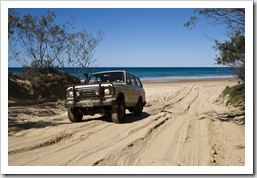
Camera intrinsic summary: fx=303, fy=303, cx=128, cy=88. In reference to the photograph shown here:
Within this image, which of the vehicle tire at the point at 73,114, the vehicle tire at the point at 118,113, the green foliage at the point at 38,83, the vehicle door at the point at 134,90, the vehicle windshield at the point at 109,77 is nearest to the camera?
the vehicle tire at the point at 118,113

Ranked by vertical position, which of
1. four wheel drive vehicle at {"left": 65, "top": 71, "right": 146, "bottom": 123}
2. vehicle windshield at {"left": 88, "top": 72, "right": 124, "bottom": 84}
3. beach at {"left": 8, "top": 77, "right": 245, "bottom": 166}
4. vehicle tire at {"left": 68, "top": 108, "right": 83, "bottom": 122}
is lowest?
beach at {"left": 8, "top": 77, "right": 245, "bottom": 166}

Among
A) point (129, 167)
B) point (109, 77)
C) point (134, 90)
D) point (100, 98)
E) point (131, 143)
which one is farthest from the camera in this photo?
point (134, 90)

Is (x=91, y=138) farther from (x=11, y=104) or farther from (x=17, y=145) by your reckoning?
(x=11, y=104)

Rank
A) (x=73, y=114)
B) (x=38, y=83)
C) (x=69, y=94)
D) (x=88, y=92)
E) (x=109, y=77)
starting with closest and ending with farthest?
(x=88, y=92) < (x=69, y=94) < (x=73, y=114) < (x=109, y=77) < (x=38, y=83)

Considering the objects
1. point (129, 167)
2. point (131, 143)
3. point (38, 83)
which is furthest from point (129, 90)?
point (38, 83)

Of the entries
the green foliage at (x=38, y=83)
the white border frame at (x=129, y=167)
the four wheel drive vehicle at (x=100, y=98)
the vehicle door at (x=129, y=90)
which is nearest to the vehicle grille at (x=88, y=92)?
the four wheel drive vehicle at (x=100, y=98)

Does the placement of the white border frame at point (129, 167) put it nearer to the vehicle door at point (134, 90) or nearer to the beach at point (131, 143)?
the beach at point (131, 143)

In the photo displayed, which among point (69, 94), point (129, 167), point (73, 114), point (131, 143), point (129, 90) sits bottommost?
point (129, 167)

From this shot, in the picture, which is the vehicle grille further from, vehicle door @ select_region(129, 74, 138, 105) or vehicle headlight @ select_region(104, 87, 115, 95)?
vehicle door @ select_region(129, 74, 138, 105)

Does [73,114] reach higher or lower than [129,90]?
lower

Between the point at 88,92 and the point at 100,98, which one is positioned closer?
the point at 100,98

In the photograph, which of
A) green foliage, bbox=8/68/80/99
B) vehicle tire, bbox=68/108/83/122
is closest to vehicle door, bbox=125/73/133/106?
vehicle tire, bbox=68/108/83/122

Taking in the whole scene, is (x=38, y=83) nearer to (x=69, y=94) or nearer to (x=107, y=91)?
(x=69, y=94)

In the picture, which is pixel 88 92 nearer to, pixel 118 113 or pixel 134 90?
pixel 118 113
